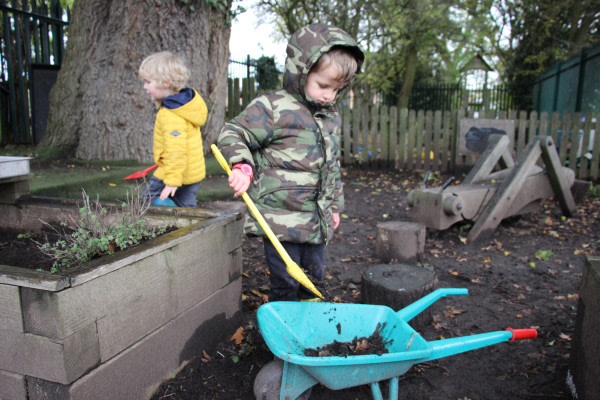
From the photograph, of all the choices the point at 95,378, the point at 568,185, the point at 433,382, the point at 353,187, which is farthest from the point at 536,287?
the point at 353,187

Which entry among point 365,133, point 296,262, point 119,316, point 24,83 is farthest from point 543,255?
point 24,83

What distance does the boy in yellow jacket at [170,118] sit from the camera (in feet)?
9.80

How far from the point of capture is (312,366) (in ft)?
5.37

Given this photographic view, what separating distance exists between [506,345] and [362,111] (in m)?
7.06

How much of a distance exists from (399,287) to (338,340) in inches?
30.9

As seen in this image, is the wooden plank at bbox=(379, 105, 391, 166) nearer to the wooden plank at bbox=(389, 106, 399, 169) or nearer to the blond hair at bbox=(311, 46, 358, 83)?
the wooden plank at bbox=(389, 106, 399, 169)

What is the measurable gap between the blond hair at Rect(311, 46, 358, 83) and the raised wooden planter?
963 mm

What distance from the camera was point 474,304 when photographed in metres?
3.22

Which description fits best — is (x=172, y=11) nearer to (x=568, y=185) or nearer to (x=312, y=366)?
(x=312, y=366)

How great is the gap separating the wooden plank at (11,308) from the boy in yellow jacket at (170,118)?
139 centimetres

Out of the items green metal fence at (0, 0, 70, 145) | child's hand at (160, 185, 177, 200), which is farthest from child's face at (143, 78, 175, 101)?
green metal fence at (0, 0, 70, 145)

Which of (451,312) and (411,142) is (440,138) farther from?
(451,312)

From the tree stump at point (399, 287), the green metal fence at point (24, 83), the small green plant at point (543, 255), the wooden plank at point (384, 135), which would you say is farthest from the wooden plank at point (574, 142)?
the green metal fence at point (24, 83)

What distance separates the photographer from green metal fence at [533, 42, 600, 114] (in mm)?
9954
